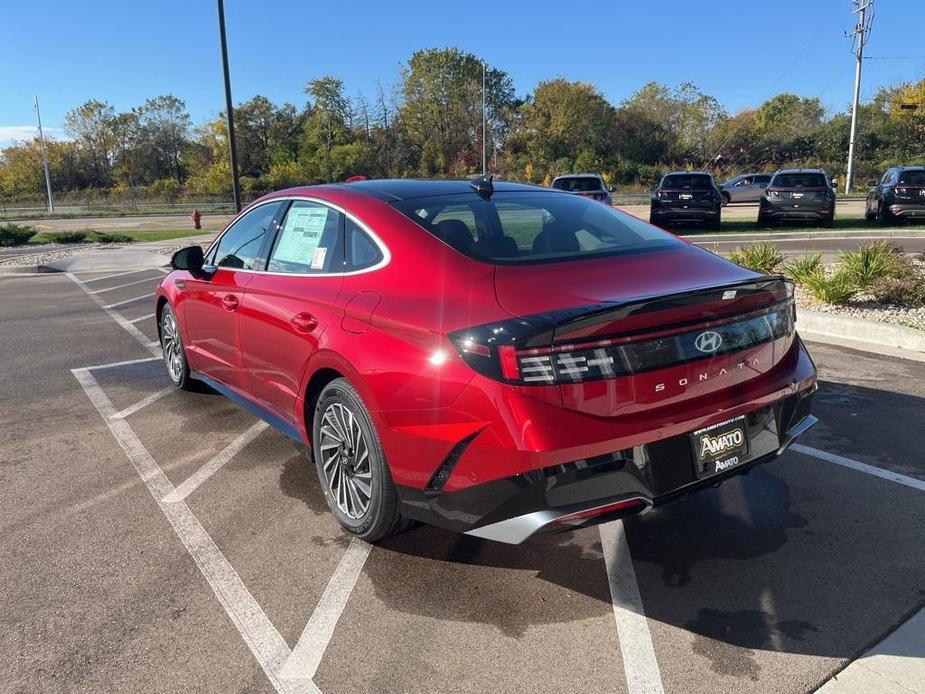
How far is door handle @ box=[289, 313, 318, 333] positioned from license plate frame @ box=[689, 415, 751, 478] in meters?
1.82

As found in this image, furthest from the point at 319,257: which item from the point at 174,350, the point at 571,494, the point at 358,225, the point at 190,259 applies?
the point at 174,350

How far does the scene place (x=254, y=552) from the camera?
3.39 meters

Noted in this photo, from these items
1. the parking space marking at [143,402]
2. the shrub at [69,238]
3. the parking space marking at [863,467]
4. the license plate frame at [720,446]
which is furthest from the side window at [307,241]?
the shrub at [69,238]

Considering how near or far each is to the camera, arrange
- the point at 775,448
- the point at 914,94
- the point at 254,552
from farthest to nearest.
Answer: the point at 914,94 → the point at 254,552 → the point at 775,448

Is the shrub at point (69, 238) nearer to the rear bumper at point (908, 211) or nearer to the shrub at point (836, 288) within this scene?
the shrub at point (836, 288)

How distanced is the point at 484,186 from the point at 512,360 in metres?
1.63

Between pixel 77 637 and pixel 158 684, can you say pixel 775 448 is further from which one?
pixel 77 637

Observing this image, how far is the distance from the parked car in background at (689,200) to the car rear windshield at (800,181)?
153 centimetres

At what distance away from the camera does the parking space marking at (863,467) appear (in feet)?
13.0

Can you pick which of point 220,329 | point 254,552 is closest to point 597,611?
point 254,552

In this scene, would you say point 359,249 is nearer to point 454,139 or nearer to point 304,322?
point 304,322

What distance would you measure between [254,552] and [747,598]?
2195mm

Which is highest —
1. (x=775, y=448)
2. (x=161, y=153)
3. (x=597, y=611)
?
(x=161, y=153)

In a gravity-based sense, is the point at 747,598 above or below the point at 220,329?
below
